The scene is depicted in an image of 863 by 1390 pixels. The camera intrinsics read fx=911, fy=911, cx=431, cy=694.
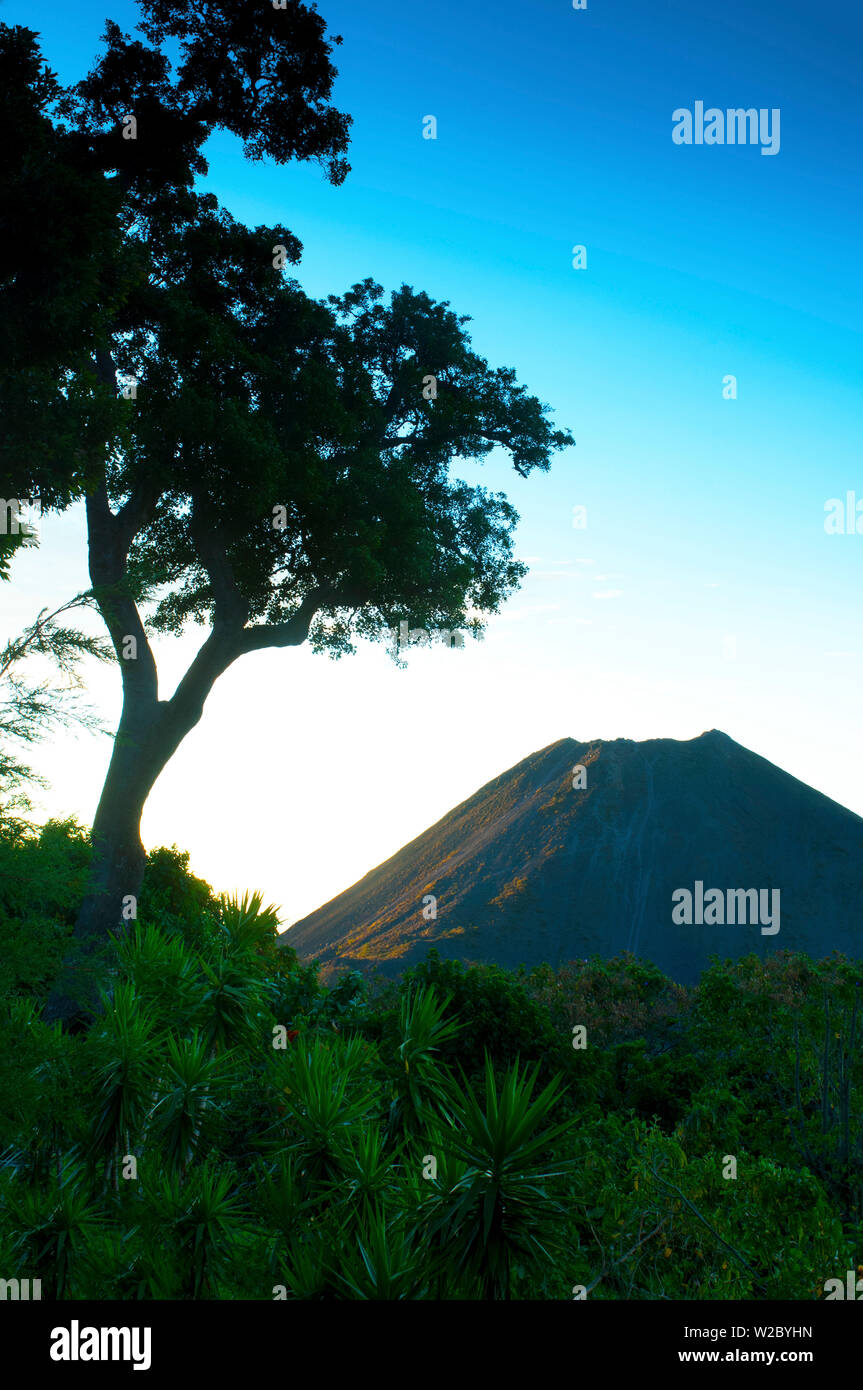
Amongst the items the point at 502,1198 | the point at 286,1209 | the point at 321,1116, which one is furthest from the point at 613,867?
the point at 502,1198

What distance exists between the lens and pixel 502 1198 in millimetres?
5199

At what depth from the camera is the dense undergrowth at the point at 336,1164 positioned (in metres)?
5.45

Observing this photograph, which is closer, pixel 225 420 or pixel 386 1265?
pixel 386 1265

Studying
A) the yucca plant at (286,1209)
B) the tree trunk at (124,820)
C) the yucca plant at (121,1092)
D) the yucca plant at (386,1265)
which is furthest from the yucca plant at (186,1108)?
the tree trunk at (124,820)

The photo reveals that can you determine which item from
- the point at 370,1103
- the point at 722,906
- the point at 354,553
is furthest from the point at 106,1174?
the point at 722,906

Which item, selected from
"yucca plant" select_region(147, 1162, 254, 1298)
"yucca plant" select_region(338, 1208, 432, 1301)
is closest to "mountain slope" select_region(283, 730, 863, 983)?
"yucca plant" select_region(147, 1162, 254, 1298)

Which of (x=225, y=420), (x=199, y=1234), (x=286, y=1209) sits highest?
(x=225, y=420)

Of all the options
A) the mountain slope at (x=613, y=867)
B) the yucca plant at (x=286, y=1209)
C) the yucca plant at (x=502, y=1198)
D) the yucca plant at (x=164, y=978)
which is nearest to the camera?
the yucca plant at (x=502, y=1198)

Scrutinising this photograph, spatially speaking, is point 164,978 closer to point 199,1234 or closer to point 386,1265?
point 199,1234

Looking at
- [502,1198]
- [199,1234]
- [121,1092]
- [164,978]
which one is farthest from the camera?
[164,978]

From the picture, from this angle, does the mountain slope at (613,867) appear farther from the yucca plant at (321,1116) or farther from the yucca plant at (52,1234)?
the yucca plant at (321,1116)

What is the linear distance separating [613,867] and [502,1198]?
56553 millimetres

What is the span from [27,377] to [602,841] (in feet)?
174

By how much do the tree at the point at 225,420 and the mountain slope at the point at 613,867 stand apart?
24.7m
